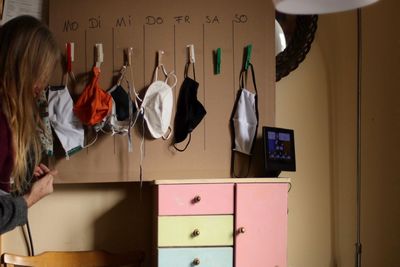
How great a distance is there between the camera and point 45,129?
5.51 feet

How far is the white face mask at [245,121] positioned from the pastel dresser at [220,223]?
9.3 inches

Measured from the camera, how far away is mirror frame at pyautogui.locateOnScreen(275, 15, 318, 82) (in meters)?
1.98

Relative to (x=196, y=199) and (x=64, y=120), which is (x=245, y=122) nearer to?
(x=196, y=199)

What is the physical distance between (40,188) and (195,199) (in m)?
0.54

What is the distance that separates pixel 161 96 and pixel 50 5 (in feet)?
1.90

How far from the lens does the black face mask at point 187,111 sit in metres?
1.79

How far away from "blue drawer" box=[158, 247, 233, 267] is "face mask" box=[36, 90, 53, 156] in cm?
59

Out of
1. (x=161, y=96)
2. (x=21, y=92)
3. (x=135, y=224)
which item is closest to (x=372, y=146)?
(x=161, y=96)

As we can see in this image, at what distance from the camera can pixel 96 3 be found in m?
1.79

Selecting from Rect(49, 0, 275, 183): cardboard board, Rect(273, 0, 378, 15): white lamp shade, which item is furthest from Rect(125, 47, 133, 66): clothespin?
Rect(273, 0, 378, 15): white lamp shade

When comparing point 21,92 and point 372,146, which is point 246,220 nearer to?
point 372,146

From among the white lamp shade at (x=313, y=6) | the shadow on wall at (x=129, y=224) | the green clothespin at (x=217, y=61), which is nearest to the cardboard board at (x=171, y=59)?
the green clothespin at (x=217, y=61)

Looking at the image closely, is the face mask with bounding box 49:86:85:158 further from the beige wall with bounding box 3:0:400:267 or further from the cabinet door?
the beige wall with bounding box 3:0:400:267

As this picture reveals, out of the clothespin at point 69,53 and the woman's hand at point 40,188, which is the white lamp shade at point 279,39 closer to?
the clothespin at point 69,53
